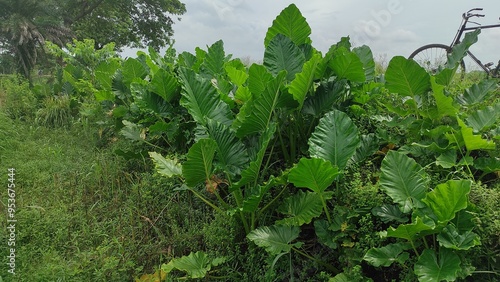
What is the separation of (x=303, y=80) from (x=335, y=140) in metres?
0.37

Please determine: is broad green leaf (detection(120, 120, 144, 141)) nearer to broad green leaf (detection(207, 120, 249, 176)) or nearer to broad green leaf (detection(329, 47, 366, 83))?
broad green leaf (detection(207, 120, 249, 176))

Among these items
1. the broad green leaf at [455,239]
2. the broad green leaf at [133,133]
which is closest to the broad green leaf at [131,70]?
the broad green leaf at [133,133]

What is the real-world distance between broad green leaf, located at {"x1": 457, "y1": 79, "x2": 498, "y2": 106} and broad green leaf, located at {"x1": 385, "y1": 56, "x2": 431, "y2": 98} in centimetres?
42

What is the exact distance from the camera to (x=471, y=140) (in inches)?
72.5

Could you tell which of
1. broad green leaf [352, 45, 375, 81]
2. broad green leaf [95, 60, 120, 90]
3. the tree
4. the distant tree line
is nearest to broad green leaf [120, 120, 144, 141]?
broad green leaf [95, 60, 120, 90]

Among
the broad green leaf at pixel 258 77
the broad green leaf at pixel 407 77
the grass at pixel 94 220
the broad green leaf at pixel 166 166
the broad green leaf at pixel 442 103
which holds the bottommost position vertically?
the grass at pixel 94 220

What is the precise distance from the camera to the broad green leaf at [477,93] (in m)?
2.37

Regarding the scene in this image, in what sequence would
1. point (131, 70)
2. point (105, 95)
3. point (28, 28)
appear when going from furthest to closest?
point (28, 28)
point (105, 95)
point (131, 70)

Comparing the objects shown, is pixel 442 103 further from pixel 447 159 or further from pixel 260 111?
pixel 260 111

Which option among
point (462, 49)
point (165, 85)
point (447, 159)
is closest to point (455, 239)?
point (447, 159)

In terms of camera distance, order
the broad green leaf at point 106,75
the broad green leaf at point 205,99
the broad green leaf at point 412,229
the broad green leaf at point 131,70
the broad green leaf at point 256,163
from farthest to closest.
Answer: the broad green leaf at point 106,75 → the broad green leaf at point 131,70 → the broad green leaf at point 205,99 → the broad green leaf at point 256,163 → the broad green leaf at point 412,229

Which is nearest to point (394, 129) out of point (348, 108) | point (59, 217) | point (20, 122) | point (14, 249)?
point (348, 108)

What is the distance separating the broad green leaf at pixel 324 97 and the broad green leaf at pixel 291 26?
1.49 feet

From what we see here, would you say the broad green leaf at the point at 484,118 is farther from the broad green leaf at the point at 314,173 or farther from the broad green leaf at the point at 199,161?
the broad green leaf at the point at 199,161
